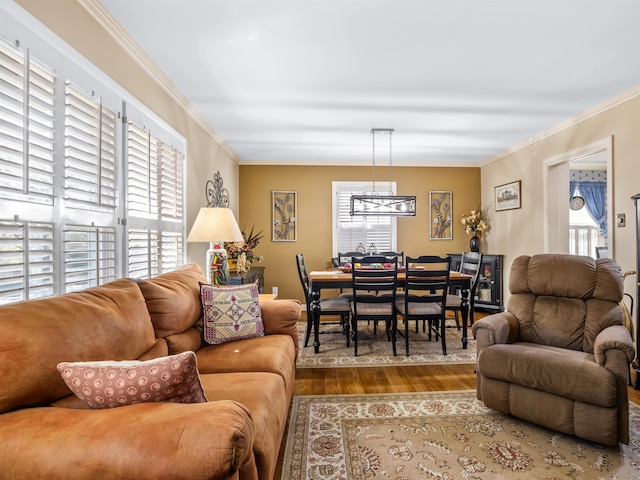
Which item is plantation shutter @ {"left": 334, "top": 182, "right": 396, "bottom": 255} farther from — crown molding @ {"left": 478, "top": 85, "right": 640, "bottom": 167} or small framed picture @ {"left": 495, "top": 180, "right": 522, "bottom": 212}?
crown molding @ {"left": 478, "top": 85, "right": 640, "bottom": 167}

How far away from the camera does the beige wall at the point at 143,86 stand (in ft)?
6.17

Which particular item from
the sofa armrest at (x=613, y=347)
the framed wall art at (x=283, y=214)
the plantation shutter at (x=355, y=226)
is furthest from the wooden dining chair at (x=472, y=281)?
the framed wall art at (x=283, y=214)

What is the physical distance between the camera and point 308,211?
243 inches

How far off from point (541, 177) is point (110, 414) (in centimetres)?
530

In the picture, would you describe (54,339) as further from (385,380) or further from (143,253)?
(385,380)

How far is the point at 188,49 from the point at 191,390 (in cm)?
245

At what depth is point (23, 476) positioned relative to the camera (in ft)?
2.88

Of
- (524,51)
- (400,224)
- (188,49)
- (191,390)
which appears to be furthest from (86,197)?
(400,224)

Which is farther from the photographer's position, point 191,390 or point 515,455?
point 515,455

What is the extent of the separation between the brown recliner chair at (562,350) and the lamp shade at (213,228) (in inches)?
85.2

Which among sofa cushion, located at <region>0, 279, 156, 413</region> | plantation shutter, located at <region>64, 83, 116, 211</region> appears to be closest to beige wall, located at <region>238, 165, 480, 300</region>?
plantation shutter, located at <region>64, 83, 116, 211</region>

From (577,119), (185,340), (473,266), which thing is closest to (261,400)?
(185,340)

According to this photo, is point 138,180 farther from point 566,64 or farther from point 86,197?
point 566,64

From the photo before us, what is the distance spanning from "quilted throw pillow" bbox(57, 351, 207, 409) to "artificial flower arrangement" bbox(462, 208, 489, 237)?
19.3ft
